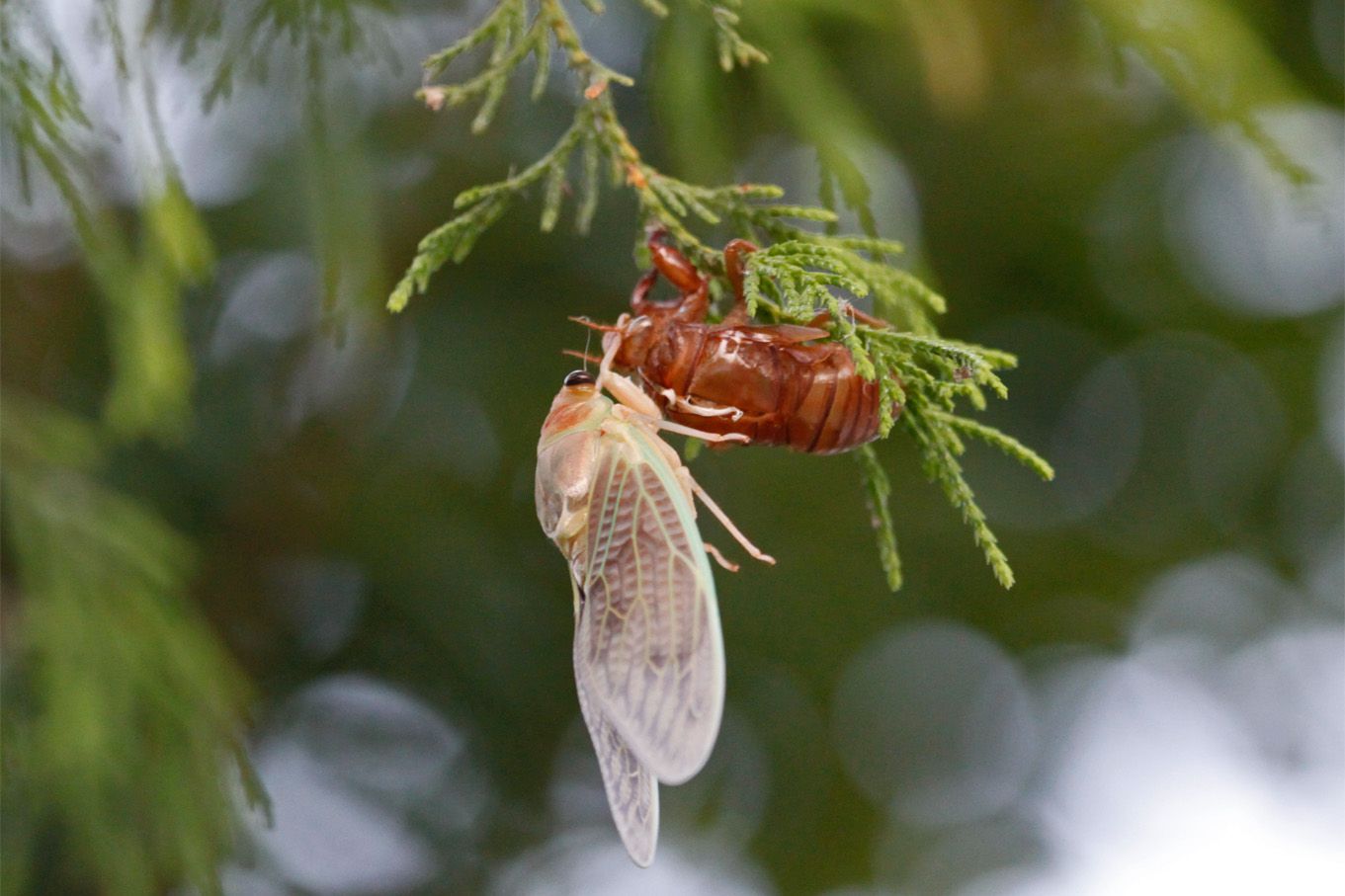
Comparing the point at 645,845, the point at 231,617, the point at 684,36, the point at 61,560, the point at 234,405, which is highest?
the point at 684,36

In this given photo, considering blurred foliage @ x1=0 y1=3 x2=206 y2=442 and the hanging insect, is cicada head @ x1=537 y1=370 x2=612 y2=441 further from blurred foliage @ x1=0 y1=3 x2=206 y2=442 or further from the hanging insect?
blurred foliage @ x1=0 y1=3 x2=206 y2=442

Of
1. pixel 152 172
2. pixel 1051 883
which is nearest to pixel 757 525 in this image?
pixel 1051 883

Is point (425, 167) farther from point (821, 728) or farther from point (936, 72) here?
point (821, 728)

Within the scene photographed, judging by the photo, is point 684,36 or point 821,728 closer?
point 684,36

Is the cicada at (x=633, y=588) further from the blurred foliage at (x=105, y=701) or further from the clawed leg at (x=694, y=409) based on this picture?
the blurred foliage at (x=105, y=701)

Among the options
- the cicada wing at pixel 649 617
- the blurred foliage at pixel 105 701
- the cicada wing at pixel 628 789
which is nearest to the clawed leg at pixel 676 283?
the cicada wing at pixel 649 617

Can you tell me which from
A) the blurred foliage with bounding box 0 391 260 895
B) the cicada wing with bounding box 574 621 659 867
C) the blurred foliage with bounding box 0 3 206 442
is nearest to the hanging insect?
the cicada wing with bounding box 574 621 659 867

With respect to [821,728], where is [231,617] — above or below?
above
